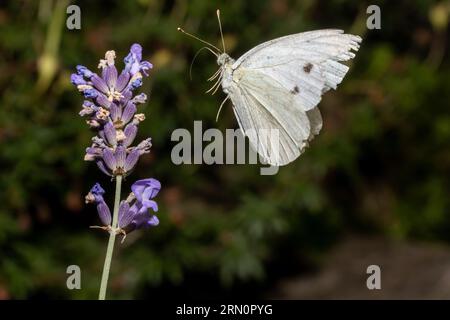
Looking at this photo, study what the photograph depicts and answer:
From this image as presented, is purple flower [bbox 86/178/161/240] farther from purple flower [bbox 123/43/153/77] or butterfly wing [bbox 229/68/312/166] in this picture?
butterfly wing [bbox 229/68/312/166]

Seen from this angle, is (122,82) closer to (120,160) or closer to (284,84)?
(120,160)

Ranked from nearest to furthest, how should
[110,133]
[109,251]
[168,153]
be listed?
[109,251] → [110,133] → [168,153]

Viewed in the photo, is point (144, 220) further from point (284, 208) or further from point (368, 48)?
point (368, 48)

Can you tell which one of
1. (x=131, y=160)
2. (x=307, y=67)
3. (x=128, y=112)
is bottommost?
(x=131, y=160)

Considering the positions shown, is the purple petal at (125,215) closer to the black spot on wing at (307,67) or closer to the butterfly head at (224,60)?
the butterfly head at (224,60)

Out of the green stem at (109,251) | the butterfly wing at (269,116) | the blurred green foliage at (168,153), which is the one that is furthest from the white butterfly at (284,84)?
the blurred green foliage at (168,153)

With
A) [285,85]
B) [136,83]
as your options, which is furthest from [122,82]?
[285,85]
